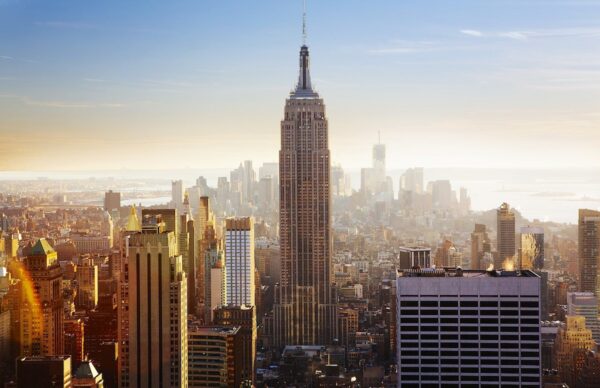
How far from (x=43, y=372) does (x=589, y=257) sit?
833 cm

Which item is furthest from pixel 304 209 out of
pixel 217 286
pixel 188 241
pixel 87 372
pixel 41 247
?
pixel 87 372

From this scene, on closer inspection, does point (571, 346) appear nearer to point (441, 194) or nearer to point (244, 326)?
point (441, 194)

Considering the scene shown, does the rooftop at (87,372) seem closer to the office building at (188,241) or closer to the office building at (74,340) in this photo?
the office building at (74,340)

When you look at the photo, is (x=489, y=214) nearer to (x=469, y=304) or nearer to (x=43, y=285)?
(x=469, y=304)

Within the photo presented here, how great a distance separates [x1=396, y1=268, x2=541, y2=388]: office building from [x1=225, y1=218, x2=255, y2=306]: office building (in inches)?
266

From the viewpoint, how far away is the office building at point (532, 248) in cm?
1168

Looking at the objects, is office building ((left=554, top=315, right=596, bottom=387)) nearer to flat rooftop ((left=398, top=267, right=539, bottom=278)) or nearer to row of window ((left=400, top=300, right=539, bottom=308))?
flat rooftop ((left=398, top=267, right=539, bottom=278))

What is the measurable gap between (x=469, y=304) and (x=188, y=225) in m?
4.77

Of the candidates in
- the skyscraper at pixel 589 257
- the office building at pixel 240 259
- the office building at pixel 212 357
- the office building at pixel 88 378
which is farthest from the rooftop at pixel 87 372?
the skyscraper at pixel 589 257

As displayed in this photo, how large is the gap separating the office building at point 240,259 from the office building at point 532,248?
4.35m

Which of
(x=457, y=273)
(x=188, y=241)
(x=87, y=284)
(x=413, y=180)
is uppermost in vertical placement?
(x=413, y=180)

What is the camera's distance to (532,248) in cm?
1212

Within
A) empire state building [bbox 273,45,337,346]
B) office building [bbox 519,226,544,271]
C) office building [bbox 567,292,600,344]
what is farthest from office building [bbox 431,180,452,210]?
empire state building [bbox 273,45,337,346]

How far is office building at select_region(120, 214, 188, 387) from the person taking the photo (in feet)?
25.1
